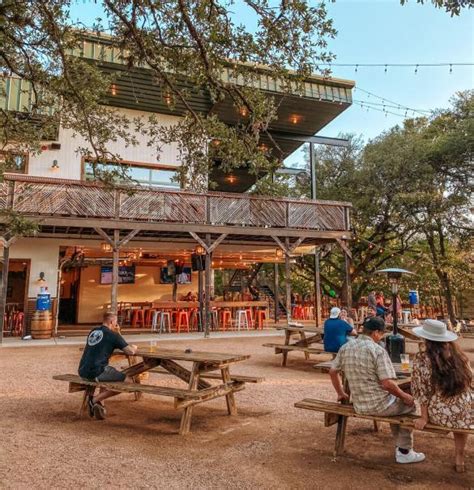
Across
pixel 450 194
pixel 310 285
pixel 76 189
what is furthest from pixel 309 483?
pixel 310 285

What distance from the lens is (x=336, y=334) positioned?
659 centimetres

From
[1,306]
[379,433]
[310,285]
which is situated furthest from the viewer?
[310,285]

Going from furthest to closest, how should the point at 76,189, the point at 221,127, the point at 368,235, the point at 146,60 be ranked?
the point at 368,235
the point at 76,189
the point at 221,127
the point at 146,60

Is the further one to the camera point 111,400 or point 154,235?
point 154,235

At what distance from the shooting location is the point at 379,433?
13.6 ft

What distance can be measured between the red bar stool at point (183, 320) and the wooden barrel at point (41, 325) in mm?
4053

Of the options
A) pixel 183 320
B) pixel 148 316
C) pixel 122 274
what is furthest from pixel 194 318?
pixel 122 274

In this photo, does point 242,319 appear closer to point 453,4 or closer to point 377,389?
point 377,389

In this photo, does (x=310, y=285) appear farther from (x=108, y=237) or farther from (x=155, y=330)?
(x=108, y=237)

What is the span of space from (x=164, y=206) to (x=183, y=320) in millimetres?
4384

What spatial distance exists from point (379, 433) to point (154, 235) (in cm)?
1124

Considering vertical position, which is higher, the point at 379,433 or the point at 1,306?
the point at 1,306

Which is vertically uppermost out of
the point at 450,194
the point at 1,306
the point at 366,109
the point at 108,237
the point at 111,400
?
the point at 366,109

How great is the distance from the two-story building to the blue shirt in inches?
198
